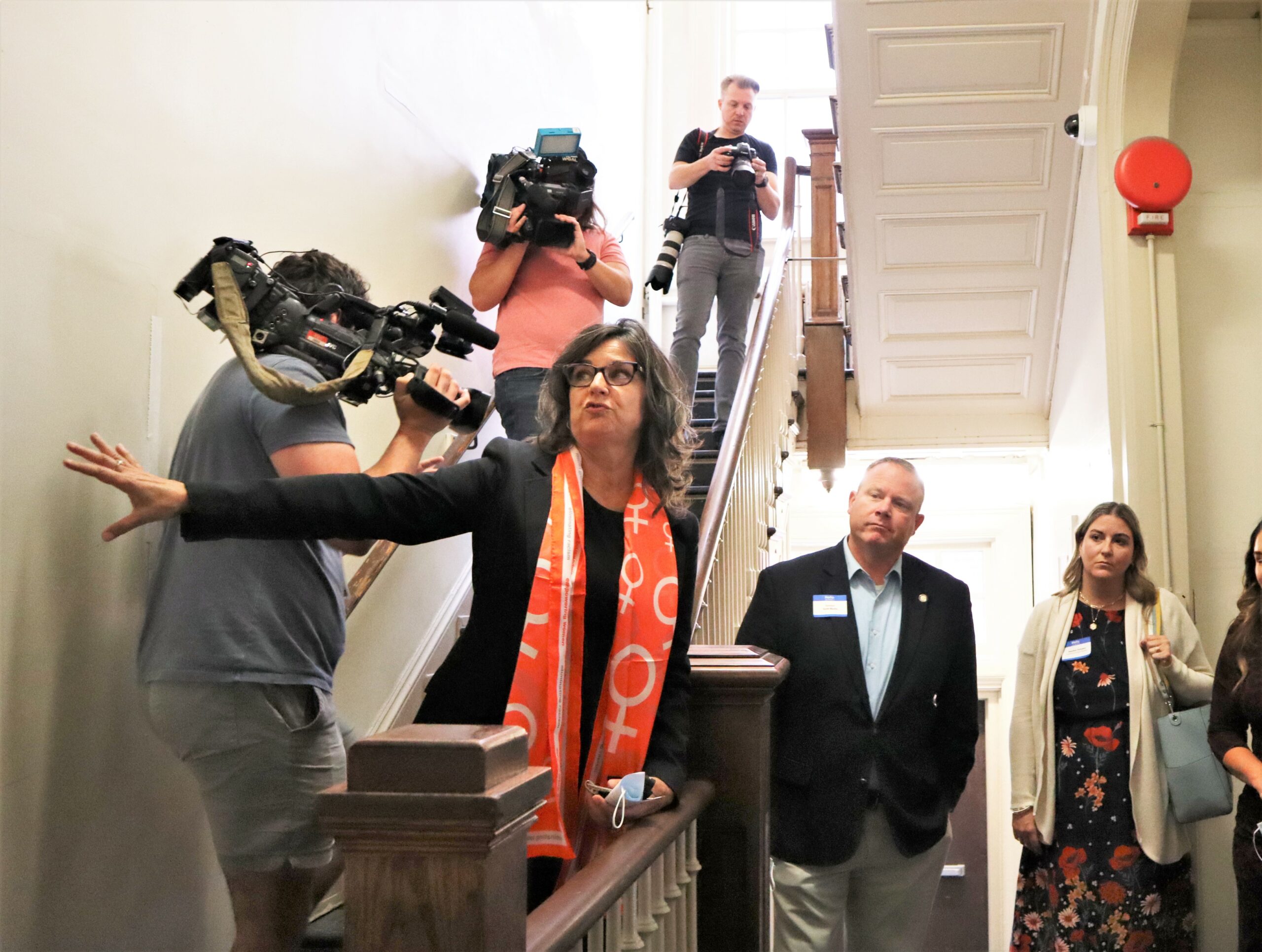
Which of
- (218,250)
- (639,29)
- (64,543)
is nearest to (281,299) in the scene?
(218,250)

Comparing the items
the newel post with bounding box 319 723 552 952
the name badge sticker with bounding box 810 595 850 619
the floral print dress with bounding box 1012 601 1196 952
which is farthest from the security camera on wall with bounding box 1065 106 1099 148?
the newel post with bounding box 319 723 552 952

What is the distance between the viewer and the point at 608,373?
5.79ft

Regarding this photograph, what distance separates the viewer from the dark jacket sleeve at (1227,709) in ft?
9.18

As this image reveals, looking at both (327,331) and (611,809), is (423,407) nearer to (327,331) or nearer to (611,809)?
(327,331)

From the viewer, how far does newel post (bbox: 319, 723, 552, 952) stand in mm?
973

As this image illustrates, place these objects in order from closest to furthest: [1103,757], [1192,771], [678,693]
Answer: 1. [678,693]
2. [1192,771]
3. [1103,757]

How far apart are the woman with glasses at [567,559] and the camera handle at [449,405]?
22cm

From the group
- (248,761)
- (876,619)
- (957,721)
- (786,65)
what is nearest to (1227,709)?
(957,721)

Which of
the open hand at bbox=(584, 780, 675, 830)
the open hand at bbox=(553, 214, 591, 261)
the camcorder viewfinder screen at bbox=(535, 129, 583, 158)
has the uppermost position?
the camcorder viewfinder screen at bbox=(535, 129, 583, 158)

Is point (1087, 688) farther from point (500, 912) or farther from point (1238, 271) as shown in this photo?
point (500, 912)

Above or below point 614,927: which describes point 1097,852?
below

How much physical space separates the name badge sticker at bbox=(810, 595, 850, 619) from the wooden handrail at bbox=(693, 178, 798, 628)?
0.26m

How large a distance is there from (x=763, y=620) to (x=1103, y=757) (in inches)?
42.8

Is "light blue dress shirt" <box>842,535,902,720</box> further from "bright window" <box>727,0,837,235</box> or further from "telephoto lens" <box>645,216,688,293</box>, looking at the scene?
"bright window" <box>727,0,837,235</box>
